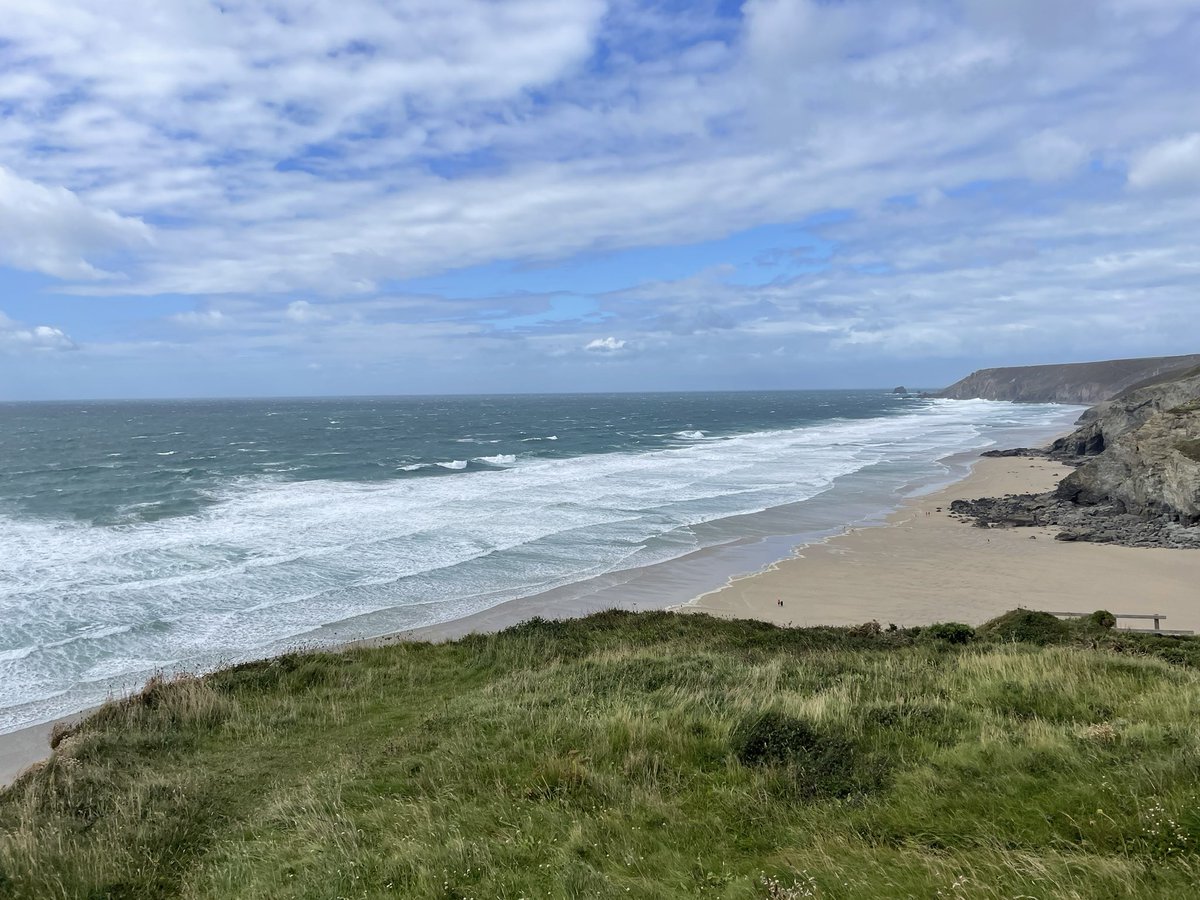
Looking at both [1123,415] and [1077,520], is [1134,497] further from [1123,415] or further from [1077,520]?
[1123,415]

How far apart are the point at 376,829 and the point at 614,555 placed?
2472cm

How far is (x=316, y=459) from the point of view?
69375 millimetres

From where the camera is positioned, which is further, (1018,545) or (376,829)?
(1018,545)

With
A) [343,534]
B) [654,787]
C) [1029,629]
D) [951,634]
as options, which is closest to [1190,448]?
[1029,629]

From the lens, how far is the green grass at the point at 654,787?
5.34 m

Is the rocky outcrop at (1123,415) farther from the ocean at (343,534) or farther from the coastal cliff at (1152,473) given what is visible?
the coastal cliff at (1152,473)

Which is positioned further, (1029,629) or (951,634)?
(1029,629)

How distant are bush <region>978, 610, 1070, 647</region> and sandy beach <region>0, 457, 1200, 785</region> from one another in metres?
5.43

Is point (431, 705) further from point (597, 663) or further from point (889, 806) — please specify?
point (889, 806)

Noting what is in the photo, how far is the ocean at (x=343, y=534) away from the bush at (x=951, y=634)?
10.7 m

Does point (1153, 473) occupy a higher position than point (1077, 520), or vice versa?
point (1153, 473)

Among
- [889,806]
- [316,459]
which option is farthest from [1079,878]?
[316,459]

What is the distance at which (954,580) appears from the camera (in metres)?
27.5

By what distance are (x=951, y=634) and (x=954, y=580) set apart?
42.1ft
